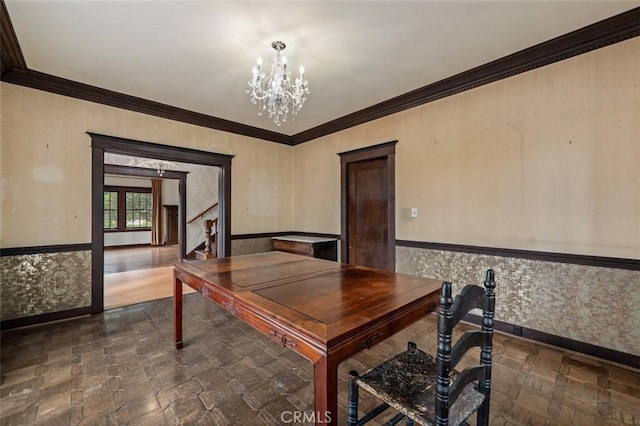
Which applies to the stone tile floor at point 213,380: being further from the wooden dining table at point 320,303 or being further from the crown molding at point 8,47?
the crown molding at point 8,47

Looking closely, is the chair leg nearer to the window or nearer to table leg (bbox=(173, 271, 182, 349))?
table leg (bbox=(173, 271, 182, 349))

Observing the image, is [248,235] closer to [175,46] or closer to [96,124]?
[96,124]

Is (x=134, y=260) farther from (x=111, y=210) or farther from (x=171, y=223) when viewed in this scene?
(x=111, y=210)

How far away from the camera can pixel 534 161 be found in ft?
8.67

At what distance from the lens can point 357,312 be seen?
127cm

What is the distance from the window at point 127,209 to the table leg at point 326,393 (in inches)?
417

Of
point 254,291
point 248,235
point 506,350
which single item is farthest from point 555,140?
point 248,235

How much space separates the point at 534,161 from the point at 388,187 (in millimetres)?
Result: 1652

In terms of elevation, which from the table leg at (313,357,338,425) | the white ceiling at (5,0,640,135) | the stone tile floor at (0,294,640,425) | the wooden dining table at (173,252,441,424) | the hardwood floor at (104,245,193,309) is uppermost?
the white ceiling at (5,0,640,135)

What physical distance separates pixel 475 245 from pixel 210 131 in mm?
4098

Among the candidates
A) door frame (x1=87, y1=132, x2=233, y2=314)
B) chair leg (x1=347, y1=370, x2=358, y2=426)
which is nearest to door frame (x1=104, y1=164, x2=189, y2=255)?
door frame (x1=87, y1=132, x2=233, y2=314)

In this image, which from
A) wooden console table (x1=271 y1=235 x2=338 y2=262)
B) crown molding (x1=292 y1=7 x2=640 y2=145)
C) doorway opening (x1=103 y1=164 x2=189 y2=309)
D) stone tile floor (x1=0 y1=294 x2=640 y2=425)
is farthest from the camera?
doorway opening (x1=103 y1=164 x2=189 y2=309)

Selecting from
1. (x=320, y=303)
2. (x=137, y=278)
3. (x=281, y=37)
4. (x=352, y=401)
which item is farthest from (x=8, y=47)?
(x=352, y=401)

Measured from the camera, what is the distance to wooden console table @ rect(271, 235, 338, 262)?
4.29 m
